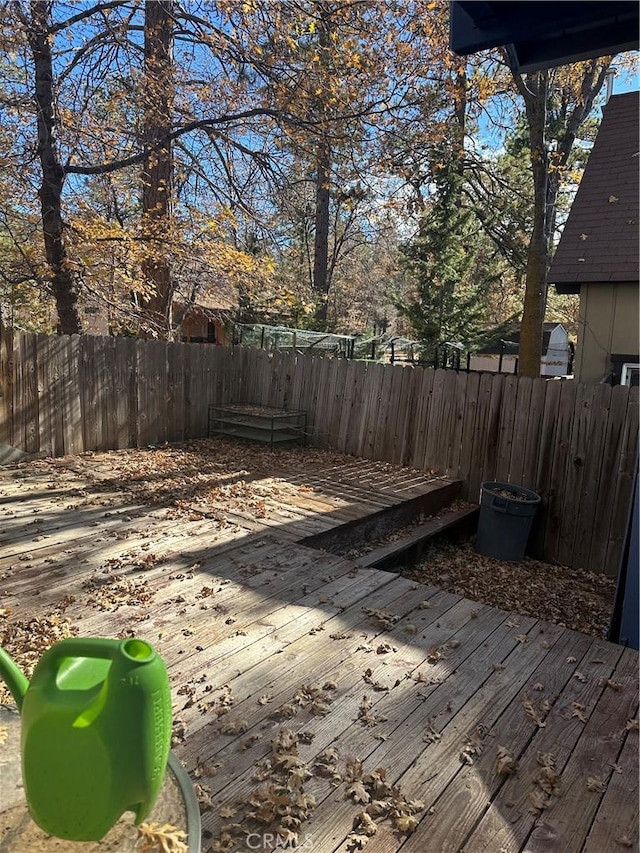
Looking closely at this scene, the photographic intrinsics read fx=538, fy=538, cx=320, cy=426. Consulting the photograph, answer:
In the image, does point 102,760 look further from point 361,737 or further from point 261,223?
point 261,223

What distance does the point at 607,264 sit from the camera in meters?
7.05

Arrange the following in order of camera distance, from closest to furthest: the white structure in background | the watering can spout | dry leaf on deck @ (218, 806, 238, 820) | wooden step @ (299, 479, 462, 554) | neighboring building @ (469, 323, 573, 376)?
the watering can spout → dry leaf on deck @ (218, 806, 238, 820) → wooden step @ (299, 479, 462, 554) → neighboring building @ (469, 323, 573, 376) → the white structure in background

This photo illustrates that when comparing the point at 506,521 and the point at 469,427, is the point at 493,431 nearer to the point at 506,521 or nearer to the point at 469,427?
the point at 469,427

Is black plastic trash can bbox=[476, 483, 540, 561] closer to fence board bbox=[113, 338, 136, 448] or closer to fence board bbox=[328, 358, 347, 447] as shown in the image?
fence board bbox=[328, 358, 347, 447]

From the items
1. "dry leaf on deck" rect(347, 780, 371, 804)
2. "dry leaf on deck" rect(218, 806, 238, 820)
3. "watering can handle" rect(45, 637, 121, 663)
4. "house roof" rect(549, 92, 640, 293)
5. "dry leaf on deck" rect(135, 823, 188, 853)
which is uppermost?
"house roof" rect(549, 92, 640, 293)

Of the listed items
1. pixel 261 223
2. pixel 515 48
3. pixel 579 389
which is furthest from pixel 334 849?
pixel 261 223

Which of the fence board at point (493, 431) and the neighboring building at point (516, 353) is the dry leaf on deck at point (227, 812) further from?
the neighboring building at point (516, 353)

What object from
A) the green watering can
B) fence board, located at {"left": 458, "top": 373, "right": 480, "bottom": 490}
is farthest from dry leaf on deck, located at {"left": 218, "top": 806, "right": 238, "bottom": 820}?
fence board, located at {"left": 458, "top": 373, "right": 480, "bottom": 490}

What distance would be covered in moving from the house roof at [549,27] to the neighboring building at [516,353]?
12920 millimetres

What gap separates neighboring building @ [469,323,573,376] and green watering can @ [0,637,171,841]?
1432 centimetres

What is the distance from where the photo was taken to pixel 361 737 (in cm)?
198

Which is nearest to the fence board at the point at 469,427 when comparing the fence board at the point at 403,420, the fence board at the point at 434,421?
the fence board at the point at 434,421

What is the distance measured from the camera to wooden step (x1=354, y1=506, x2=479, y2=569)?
4281 mm

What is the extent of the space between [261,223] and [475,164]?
5321 mm
